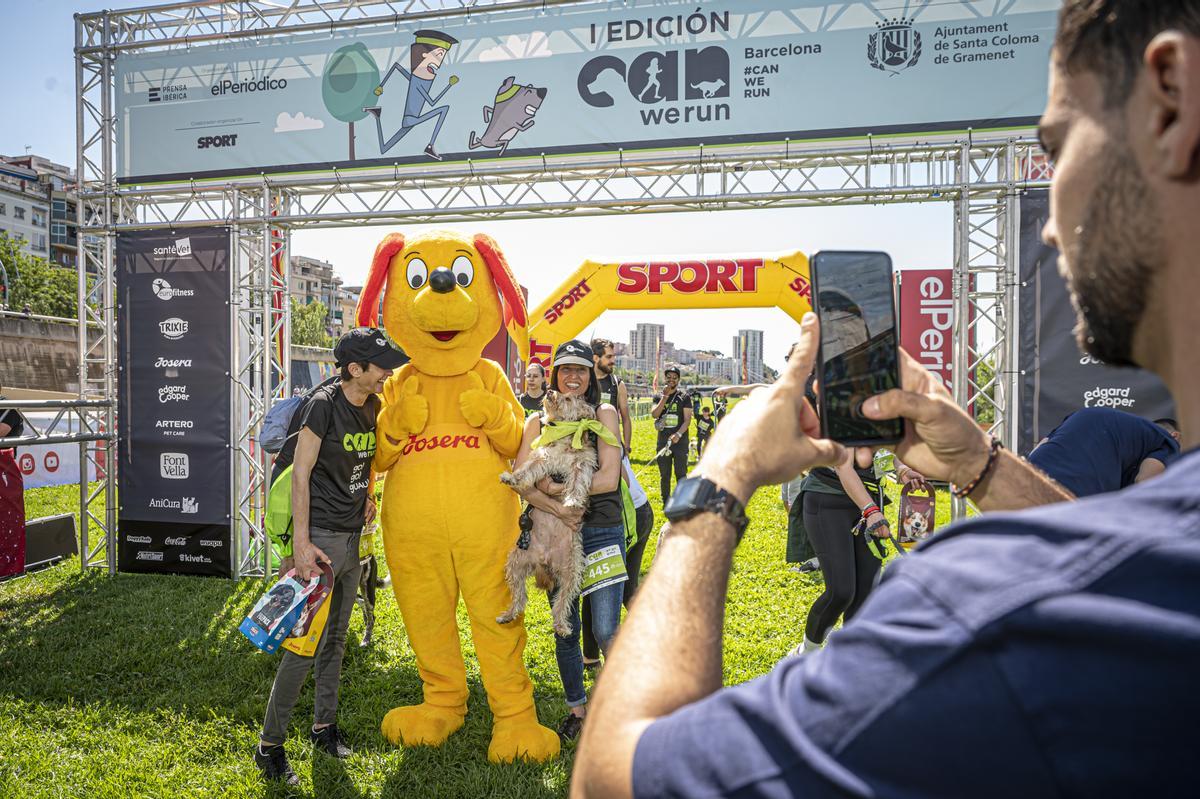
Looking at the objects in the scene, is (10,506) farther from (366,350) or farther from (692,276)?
(692,276)

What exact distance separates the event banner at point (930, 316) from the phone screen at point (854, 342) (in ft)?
19.4

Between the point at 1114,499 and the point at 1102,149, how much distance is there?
327 millimetres

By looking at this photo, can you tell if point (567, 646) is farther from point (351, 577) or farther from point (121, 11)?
point (121, 11)

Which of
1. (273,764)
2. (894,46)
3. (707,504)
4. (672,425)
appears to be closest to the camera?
(707,504)

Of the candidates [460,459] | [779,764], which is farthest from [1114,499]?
[460,459]

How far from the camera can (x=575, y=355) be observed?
410 cm

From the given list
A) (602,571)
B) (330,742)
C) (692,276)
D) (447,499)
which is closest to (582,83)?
(692,276)

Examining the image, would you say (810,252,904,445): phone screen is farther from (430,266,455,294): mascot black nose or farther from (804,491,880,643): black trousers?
(804,491,880,643): black trousers

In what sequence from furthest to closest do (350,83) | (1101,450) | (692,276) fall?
(692,276) < (350,83) < (1101,450)

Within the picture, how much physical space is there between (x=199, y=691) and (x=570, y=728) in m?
2.44

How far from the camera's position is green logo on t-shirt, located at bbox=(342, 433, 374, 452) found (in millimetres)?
3840

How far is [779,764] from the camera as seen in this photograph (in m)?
0.56

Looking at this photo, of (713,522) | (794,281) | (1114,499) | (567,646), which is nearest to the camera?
(1114,499)

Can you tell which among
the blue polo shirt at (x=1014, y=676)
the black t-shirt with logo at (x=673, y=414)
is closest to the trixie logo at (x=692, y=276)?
the black t-shirt with logo at (x=673, y=414)
